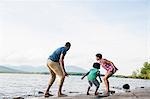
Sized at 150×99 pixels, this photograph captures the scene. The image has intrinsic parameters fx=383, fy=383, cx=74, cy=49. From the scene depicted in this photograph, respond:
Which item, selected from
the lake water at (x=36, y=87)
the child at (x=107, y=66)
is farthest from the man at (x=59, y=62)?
the lake water at (x=36, y=87)

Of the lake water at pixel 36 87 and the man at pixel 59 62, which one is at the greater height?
the man at pixel 59 62

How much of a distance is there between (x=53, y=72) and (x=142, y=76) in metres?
158

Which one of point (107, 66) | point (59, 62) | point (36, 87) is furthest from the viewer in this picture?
point (36, 87)

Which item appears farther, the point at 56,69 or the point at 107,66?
the point at 107,66

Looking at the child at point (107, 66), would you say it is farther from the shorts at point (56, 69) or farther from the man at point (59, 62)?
the shorts at point (56, 69)

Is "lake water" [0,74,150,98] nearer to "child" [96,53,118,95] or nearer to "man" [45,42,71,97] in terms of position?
"child" [96,53,118,95]

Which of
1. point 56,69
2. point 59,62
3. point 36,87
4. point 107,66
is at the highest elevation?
point 59,62

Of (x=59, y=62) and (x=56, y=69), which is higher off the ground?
(x=59, y=62)

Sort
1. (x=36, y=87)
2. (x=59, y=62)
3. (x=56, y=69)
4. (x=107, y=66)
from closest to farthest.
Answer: (x=56, y=69) < (x=59, y=62) < (x=107, y=66) < (x=36, y=87)

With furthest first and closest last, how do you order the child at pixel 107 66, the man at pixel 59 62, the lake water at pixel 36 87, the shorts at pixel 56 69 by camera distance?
the lake water at pixel 36 87
the child at pixel 107 66
the shorts at pixel 56 69
the man at pixel 59 62

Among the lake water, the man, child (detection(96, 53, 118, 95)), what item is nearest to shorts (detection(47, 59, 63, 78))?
the man

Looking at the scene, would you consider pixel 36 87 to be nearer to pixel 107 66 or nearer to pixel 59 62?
pixel 107 66

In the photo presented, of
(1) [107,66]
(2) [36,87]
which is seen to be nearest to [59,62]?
(1) [107,66]

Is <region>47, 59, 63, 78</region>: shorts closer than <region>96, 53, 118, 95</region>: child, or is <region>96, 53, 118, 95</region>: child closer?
<region>47, 59, 63, 78</region>: shorts
